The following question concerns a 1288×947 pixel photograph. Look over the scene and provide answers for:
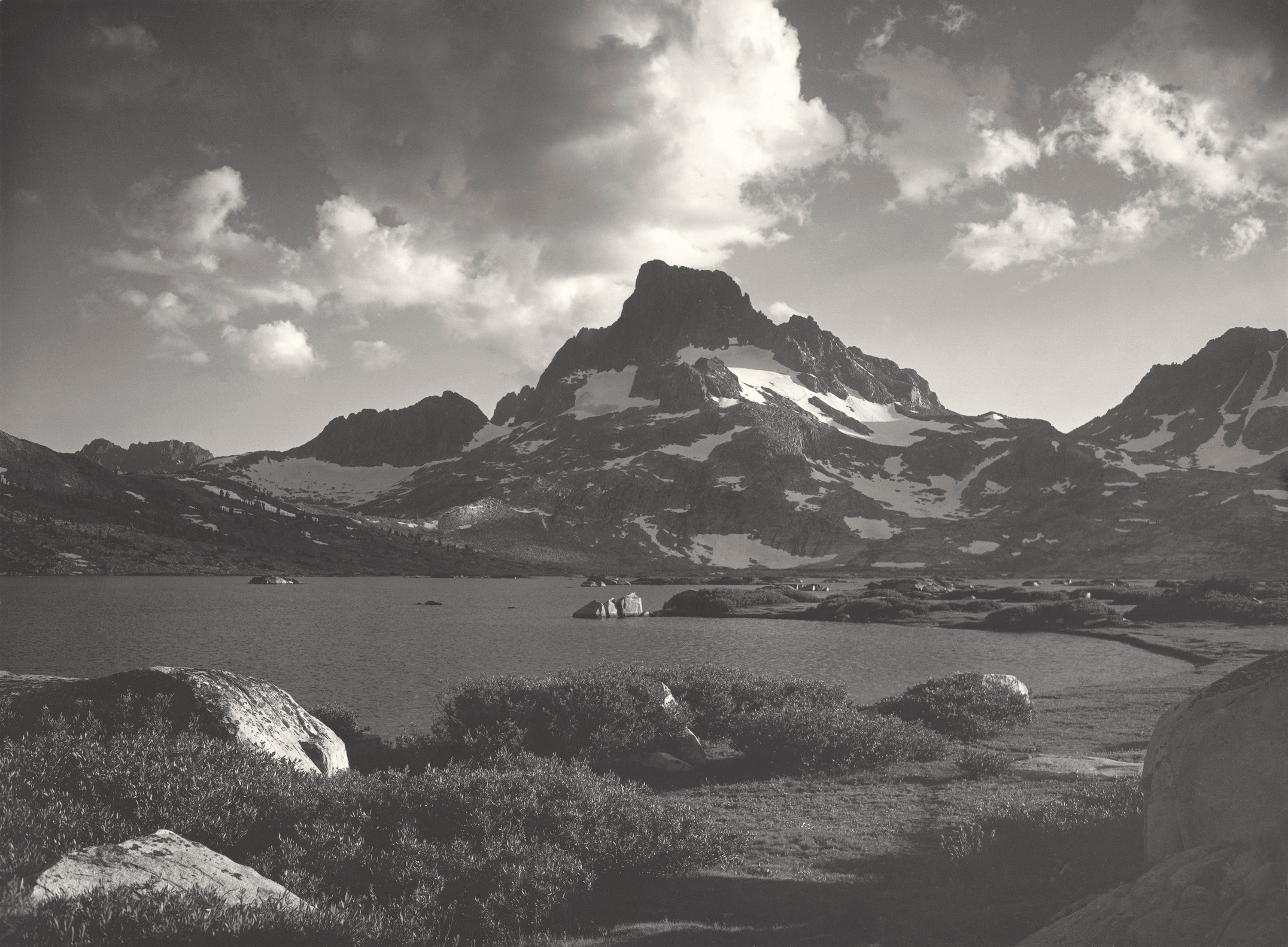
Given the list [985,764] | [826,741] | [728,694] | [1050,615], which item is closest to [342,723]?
[728,694]

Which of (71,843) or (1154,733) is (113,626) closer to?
(71,843)

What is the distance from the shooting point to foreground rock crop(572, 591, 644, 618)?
83.8m

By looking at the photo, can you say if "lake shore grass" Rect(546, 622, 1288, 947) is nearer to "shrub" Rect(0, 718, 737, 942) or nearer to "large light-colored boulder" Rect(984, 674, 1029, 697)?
"shrub" Rect(0, 718, 737, 942)

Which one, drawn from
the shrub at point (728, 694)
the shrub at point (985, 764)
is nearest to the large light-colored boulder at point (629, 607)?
the shrub at point (728, 694)

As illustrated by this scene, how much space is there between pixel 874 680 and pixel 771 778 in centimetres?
2142

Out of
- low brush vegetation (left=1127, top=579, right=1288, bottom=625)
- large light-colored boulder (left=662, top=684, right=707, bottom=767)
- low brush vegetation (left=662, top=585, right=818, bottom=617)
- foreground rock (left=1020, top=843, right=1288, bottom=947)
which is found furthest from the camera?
low brush vegetation (left=662, top=585, right=818, bottom=617)

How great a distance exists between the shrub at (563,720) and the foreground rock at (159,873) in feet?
33.1

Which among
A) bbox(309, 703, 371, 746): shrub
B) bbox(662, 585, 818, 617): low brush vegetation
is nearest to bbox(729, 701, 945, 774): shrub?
bbox(309, 703, 371, 746): shrub

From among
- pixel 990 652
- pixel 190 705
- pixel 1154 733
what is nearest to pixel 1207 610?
pixel 990 652

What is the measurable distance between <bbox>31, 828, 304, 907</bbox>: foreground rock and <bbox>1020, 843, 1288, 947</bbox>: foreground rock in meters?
7.55

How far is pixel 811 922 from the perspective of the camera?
33.9ft

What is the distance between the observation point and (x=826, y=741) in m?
20.0

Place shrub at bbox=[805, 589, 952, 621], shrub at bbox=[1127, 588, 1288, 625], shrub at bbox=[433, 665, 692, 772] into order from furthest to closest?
shrub at bbox=[805, 589, 952, 621], shrub at bbox=[1127, 588, 1288, 625], shrub at bbox=[433, 665, 692, 772]

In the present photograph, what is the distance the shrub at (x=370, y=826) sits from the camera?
9805 mm
